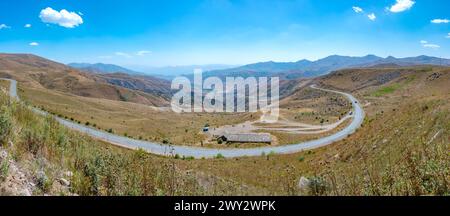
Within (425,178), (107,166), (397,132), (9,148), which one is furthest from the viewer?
(397,132)

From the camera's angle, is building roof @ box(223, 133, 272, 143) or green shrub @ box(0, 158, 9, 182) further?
building roof @ box(223, 133, 272, 143)

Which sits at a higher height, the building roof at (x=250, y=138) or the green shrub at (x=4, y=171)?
the green shrub at (x=4, y=171)

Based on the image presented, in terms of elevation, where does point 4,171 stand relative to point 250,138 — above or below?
above

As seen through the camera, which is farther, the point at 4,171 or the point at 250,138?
the point at 250,138

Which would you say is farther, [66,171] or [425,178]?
[66,171]

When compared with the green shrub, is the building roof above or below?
below

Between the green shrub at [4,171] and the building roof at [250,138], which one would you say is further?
the building roof at [250,138]

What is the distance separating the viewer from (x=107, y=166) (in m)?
7.03
